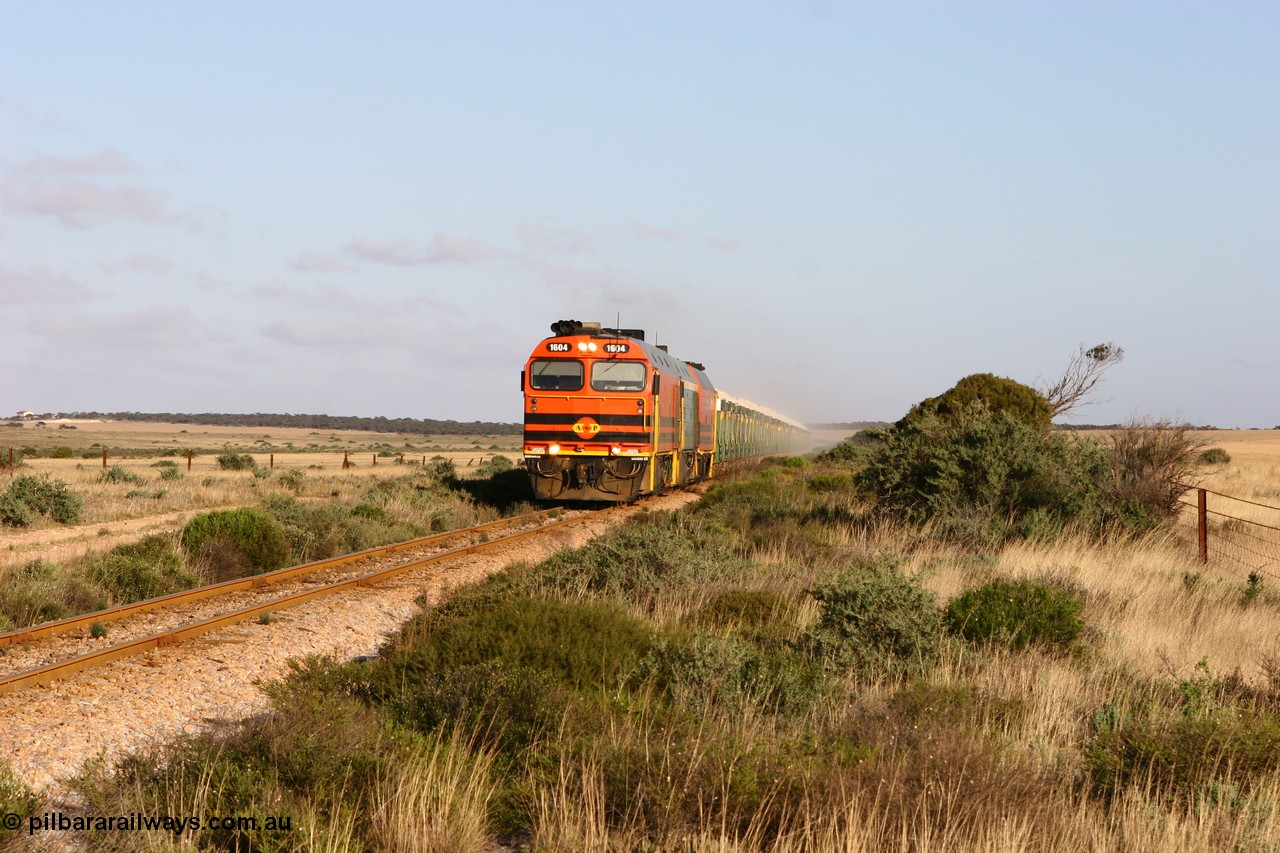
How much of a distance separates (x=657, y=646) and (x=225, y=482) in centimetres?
3140

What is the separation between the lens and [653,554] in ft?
42.6

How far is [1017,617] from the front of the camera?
959 cm

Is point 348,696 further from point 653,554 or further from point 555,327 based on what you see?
point 555,327

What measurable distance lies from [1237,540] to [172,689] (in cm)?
1984

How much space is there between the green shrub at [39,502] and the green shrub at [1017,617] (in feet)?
65.2

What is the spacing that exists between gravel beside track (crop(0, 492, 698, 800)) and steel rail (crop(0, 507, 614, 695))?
12 cm

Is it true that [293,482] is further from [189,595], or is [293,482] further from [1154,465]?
[1154,465]

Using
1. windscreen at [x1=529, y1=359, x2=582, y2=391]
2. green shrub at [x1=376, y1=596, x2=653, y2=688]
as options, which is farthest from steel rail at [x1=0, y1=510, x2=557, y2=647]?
windscreen at [x1=529, y1=359, x2=582, y2=391]

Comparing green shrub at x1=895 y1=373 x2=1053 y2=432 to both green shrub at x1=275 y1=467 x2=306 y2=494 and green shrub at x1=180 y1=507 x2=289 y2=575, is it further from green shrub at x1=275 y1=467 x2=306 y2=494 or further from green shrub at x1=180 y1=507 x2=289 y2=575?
green shrub at x1=180 y1=507 x2=289 y2=575
